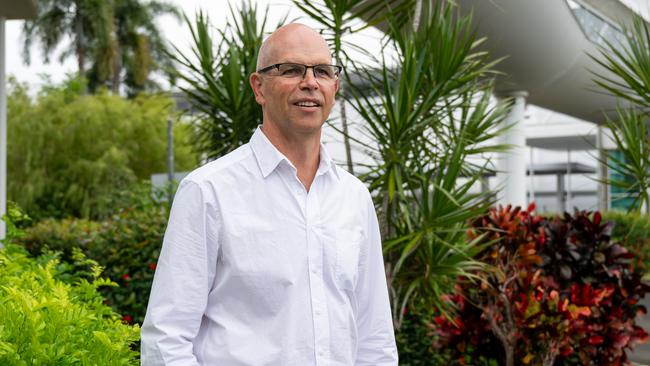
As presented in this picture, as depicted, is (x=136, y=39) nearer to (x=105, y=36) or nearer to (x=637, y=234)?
(x=105, y=36)

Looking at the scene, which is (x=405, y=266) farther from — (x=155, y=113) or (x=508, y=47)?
(x=155, y=113)

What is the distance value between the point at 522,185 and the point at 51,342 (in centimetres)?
979

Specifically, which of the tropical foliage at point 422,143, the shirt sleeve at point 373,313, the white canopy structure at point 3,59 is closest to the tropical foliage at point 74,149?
the white canopy structure at point 3,59

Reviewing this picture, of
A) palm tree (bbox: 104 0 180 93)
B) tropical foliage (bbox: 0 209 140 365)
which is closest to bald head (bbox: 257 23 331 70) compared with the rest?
tropical foliage (bbox: 0 209 140 365)

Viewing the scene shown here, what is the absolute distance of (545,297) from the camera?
16.7 feet

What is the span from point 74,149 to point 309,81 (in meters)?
21.6

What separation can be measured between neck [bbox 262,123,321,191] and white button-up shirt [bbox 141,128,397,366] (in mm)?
24

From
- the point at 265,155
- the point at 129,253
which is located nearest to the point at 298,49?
the point at 265,155

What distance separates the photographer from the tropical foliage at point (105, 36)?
112ft

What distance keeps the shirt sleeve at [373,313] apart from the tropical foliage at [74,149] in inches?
711

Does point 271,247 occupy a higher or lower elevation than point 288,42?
lower

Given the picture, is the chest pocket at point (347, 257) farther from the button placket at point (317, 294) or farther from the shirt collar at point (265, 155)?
the shirt collar at point (265, 155)

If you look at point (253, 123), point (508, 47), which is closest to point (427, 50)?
point (253, 123)

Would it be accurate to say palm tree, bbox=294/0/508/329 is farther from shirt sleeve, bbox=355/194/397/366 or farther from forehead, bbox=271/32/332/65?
forehead, bbox=271/32/332/65
